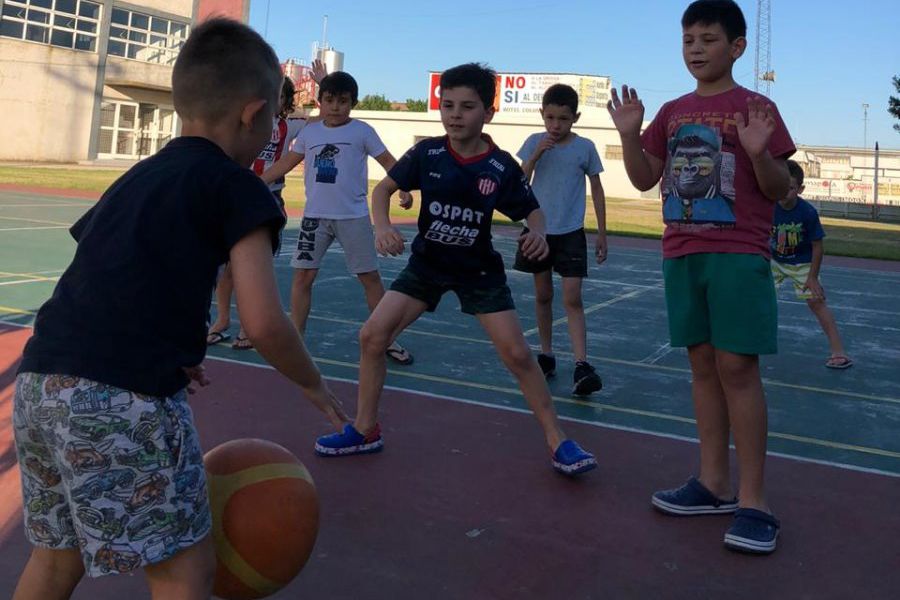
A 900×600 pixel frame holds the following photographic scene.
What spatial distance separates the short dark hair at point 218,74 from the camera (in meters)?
2.35

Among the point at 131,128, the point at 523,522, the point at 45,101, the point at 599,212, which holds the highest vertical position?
A: the point at 131,128

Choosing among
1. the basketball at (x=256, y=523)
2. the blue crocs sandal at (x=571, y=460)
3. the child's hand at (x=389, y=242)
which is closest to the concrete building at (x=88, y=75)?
the child's hand at (x=389, y=242)

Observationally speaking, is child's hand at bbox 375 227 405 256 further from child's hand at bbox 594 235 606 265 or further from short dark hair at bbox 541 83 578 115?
child's hand at bbox 594 235 606 265

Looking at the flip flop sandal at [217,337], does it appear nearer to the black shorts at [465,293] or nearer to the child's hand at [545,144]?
the child's hand at [545,144]

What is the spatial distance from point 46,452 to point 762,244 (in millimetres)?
2940

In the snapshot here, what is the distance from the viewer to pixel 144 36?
47.4 metres

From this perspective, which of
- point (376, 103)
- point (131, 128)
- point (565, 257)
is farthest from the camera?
point (376, 103)

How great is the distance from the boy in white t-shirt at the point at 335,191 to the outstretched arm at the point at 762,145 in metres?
3.51

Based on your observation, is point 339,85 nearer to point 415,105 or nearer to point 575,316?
point 575,316

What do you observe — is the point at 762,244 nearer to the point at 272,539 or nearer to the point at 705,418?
the point at 705,418

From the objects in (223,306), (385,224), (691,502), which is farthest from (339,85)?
(691,502)

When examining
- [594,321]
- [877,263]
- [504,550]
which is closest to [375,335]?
[504,550]

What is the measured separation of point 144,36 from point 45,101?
7.06 m

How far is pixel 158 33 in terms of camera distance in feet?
158
